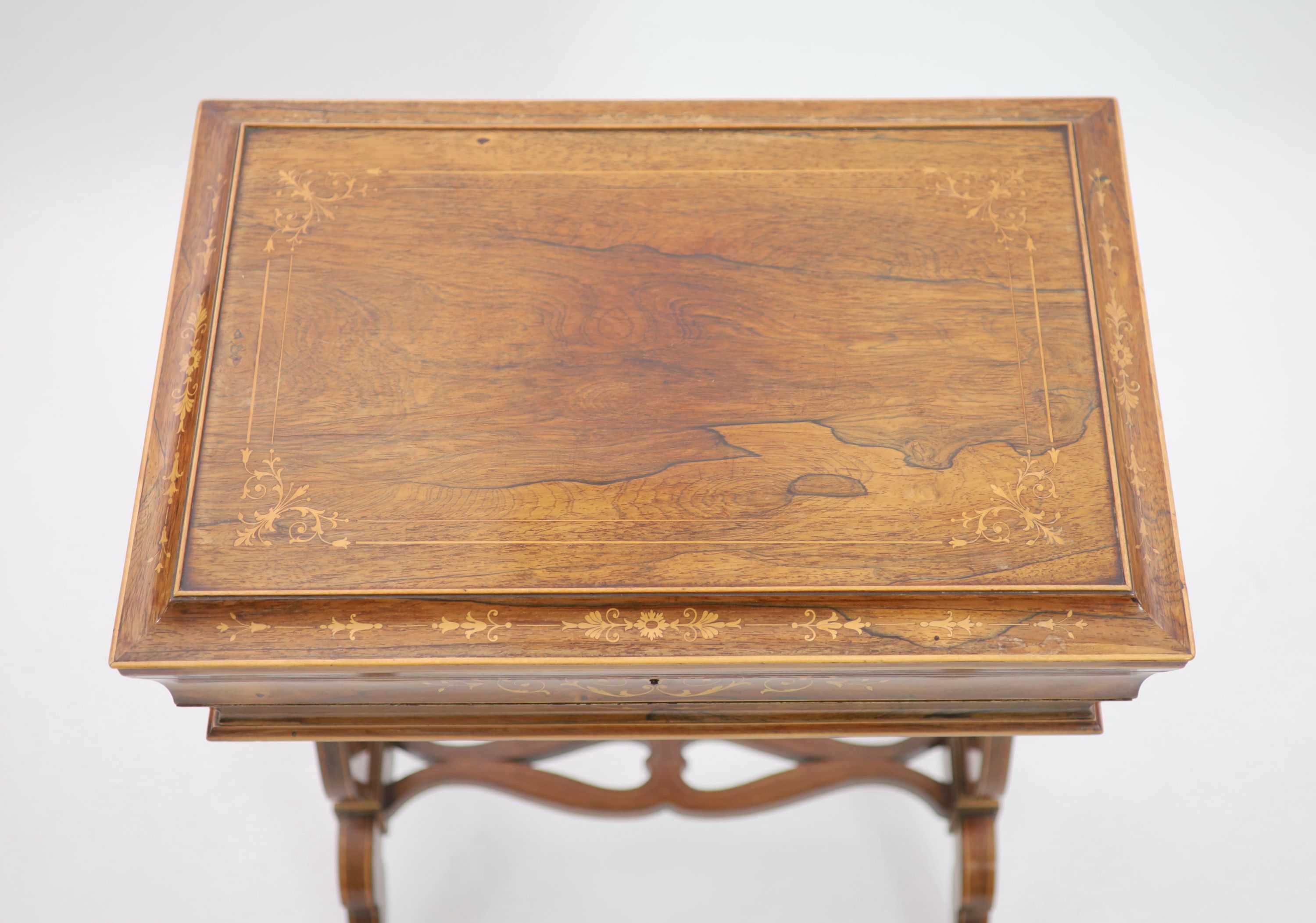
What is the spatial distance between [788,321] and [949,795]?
0.98 m

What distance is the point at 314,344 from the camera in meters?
1.63

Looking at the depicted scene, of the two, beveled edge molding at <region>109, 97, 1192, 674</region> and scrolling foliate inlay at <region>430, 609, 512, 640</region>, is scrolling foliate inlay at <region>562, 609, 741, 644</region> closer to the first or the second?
scrolling foliate inlay at <region>430, 609, 512, 640</region>

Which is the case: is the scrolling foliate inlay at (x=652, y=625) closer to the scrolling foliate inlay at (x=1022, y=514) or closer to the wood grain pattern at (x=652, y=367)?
the wood grain pattern at (x=652, y=367)

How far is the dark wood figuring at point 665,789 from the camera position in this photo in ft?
6.55

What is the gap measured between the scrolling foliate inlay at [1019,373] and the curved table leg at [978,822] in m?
0.60

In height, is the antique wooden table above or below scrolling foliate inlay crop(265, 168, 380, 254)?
below

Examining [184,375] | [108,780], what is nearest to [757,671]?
[184,375]

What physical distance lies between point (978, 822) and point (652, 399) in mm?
1024

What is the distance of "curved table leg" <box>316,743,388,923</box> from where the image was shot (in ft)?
6.53

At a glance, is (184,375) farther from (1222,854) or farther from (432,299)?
(1222,854)

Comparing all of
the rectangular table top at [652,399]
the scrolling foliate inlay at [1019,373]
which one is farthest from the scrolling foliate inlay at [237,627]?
the scrolling foliate inlay at [1019,373]

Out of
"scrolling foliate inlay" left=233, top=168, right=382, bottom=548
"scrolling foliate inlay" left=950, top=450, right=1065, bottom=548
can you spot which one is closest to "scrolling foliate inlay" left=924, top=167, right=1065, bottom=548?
"scrolling foliate inlay" left=950, top=450, right=1065, bottom=548

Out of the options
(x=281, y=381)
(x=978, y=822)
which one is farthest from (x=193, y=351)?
(x=978, y=822)

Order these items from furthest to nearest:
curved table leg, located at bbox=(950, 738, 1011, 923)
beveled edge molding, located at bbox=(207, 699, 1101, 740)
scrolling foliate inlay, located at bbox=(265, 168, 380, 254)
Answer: curved table leg, located at bbox=(950, 738, 1011, 923)
scrolling foliate inlay, located at bbox=(265, 168, 380, 254)
beveled edge molding, located at bbox=(207, 699, 1101, 740)
